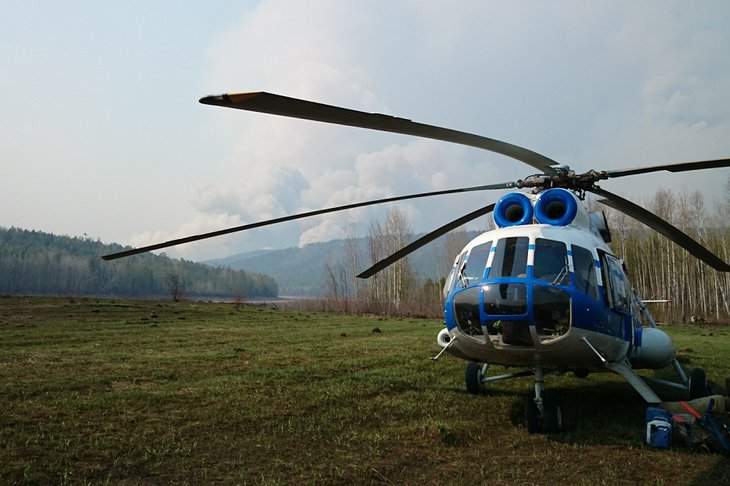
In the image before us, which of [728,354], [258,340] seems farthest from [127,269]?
[728,354]

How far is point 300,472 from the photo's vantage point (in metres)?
4.60

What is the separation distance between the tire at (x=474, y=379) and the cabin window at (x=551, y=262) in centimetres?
281

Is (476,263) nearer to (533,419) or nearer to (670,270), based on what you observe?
(533,419)

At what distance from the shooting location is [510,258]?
609cm

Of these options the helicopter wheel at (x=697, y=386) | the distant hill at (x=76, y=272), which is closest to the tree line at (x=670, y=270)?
the helicopter wheel at (x=697, y=386)

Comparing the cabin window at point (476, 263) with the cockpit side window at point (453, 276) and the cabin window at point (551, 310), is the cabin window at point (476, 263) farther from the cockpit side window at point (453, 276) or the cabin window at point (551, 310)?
the cabin window at point (551, 310)

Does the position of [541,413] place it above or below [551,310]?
below

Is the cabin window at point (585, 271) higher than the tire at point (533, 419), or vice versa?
the cabin window at point (585, 271)

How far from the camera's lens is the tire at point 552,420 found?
595 cm

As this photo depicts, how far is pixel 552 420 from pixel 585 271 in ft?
5.83

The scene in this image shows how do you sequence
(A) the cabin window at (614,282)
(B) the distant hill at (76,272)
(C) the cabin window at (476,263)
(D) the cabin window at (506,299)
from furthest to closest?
1. (B) the distant hill at (76,272)
2. (A) the cabin window at (614,282)
3. (C) the cabin window at (476,263)
4. (D) the cabin window at (506,299)

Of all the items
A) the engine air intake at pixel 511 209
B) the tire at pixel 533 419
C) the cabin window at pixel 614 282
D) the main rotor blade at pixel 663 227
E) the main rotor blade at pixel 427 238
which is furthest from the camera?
the main rotor blade at pixel 427 238

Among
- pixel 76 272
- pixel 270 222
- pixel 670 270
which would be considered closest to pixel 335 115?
pixel 270 222

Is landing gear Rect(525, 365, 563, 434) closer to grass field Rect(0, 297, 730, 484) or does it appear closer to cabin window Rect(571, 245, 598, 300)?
grass field Rect(0, 297, 730, 484)
